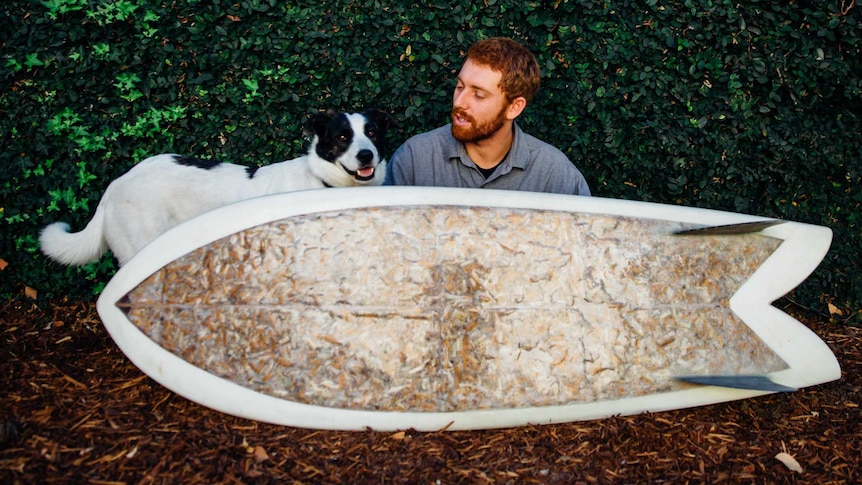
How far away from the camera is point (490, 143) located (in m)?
3.54

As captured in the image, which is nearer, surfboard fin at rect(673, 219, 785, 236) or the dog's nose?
surfboard fin at rect(673, 219, 785, 236)

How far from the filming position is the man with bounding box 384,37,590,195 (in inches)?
133

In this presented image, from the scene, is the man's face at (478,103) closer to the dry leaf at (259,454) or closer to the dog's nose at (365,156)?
the dog's nose at (365,156)

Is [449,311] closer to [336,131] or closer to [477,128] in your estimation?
[477,128]

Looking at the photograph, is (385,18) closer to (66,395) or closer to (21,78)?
(21,78)

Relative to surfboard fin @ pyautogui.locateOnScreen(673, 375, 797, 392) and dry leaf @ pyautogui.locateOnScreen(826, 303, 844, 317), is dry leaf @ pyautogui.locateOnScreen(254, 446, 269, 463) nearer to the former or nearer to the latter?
surfboard fin @ pyautogui.locateOnScreen(673, 375, 797, 392)

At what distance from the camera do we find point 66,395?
2.84m

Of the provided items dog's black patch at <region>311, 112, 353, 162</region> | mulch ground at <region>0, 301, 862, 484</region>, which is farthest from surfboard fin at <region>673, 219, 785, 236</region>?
dog's black patch at <region>311, 112, 353, 162</region>

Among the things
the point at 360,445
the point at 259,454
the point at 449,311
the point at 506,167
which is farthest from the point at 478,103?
the point at 259,454

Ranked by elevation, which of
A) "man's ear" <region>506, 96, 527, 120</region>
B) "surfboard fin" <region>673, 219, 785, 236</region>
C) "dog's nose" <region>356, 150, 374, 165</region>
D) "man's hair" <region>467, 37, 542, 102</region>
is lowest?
"dog's nose" <region>356, 150, 374, 165</region>

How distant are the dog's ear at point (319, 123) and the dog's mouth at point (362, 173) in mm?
240

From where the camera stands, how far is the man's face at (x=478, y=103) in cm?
337

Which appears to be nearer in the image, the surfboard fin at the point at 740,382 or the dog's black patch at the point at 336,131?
the surfboard fin at the point at 740,382

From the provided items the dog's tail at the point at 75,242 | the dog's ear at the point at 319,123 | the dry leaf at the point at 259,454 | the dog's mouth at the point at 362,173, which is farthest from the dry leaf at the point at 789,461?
the dog's tail at the point at 75,242
